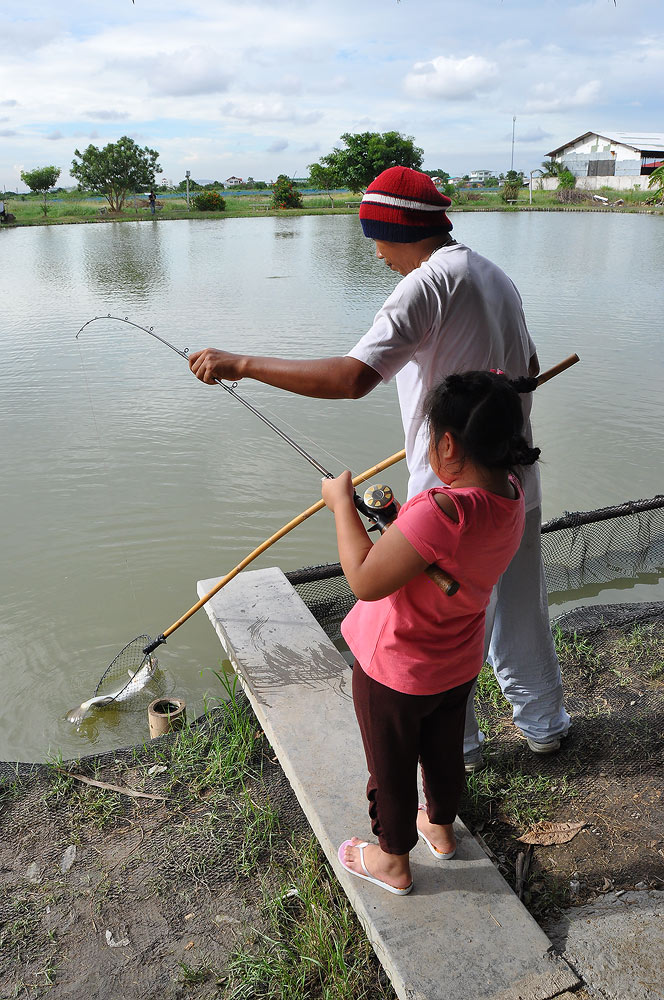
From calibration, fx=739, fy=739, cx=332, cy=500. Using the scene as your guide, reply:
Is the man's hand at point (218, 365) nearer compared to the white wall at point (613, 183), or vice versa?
the man's hand at point (218, 365)

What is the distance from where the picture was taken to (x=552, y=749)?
233cm

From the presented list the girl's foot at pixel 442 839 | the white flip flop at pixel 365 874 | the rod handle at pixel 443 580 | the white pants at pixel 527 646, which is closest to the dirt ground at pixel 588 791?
the white pants at pixel 527 646

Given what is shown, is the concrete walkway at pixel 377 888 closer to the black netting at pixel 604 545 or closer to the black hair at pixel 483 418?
the black hair at pixel 483 418

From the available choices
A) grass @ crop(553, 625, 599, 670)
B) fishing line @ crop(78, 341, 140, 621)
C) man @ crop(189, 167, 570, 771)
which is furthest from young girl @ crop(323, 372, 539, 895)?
fishing line @ crop(78, 341, 140, 621)

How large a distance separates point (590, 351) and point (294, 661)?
24.3 ft

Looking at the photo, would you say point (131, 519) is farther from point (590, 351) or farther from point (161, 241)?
point (161, 241)

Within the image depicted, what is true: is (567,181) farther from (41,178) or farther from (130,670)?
(130,670)

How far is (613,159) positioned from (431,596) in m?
62.5

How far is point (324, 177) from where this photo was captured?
57156mm

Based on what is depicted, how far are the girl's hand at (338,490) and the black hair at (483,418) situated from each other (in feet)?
0.73

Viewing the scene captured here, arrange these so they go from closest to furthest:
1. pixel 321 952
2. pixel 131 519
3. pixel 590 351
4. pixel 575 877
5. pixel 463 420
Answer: pixel 463 420 → pixel 321 952 → pixel 575 877 → pixel 131 519 → pixel 590 351

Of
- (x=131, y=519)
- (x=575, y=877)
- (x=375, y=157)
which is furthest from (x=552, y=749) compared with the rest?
(x=375, y=157)

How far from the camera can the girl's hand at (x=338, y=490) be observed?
1542 millimetres

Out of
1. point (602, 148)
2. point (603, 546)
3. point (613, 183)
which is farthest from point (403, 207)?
point (602, 148)
